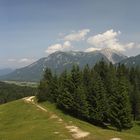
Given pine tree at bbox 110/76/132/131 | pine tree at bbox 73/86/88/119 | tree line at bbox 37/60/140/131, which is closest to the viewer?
pine tree at bbox 110/76/132/131

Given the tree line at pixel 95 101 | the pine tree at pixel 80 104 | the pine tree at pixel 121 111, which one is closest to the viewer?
the pine tree at pixel 121 111

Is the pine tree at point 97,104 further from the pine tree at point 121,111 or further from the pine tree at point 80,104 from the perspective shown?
the pine tree at point 121,111

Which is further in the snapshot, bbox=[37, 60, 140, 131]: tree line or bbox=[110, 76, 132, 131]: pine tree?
bbox=[37, 60, 140, 131]: tree line

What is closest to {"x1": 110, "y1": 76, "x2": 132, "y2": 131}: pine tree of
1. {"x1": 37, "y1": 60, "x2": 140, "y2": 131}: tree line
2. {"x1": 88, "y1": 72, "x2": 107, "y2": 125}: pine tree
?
{"x1": 37, "y1": 60, "x2": 140, "y2": 131}: tree line

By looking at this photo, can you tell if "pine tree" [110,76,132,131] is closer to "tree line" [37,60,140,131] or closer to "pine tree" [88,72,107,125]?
"tree line" [37,60,140,131]

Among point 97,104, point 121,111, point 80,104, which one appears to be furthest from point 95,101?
point 121,111

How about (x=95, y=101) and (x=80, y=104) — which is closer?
(x=80, y=104)

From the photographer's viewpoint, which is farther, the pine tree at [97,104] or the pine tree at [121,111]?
the pine tree at [97,104]

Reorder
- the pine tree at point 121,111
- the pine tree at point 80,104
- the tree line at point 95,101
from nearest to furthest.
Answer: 1. the pine tree at point 121,111
2. the tree line at point 95,101
3. the pine tree at point 80,104

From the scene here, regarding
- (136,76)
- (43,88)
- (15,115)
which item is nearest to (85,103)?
(15,115)

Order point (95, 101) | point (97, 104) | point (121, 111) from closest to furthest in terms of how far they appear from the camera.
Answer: point (121, 111)
point (97, 104)
point (95, 101)

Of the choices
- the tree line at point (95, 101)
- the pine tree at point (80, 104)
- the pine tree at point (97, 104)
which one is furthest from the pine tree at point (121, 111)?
the pine tree at point (80, 104)

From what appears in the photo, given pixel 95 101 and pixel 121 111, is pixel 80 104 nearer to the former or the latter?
pixel 95 101

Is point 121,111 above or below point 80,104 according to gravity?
below
